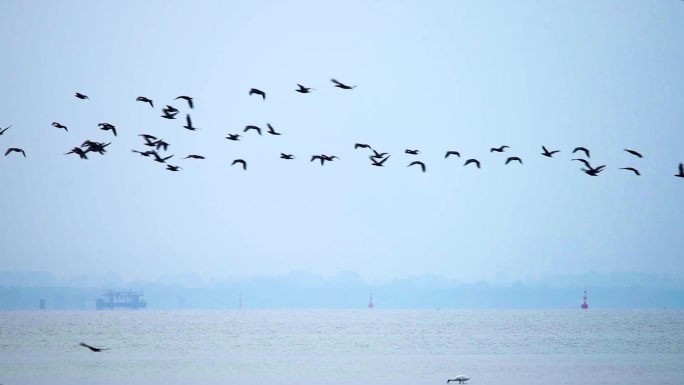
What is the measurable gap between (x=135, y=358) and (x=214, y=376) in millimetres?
18075

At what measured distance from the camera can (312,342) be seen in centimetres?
10669

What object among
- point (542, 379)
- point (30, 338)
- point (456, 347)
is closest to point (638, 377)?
point (542, 379)

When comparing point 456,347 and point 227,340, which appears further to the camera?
point 227,340

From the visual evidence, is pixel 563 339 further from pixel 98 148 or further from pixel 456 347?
pixel 98 148

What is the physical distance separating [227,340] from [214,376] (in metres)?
46.4

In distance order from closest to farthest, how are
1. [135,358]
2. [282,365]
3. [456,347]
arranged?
[282,365], [135,358], [456,347]

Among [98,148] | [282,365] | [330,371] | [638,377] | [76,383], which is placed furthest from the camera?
[282,365]

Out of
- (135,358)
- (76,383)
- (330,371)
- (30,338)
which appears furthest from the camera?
(30,338)

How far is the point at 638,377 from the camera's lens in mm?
63812

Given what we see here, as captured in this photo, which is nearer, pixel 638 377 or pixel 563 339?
pixel 638 377

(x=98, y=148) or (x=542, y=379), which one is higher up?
(x=98, y=148)

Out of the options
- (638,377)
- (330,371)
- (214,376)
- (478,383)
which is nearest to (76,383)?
(214,376)

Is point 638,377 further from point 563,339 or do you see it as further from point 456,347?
point 563,339

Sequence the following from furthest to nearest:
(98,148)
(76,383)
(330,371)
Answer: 1. (330,371)
2. (76,383)
3. (98,148)
